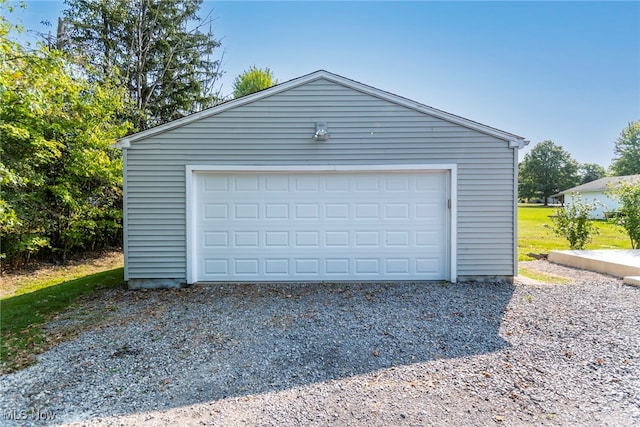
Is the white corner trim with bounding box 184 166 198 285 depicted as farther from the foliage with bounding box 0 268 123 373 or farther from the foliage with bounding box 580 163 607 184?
the foliage with bounding box 580 163 607 184

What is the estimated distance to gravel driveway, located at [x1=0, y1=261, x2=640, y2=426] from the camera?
2.28m

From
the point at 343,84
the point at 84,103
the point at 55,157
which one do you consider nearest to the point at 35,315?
the point at 55,157

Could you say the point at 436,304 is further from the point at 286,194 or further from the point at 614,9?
the point at 614,9

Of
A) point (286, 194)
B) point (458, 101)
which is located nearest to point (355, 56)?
point (458, 101)

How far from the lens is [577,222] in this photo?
9016 millimetres

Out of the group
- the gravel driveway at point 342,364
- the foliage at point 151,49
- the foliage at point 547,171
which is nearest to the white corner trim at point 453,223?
the gravel driveway at point 342,364

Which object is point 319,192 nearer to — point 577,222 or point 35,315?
point 35,315

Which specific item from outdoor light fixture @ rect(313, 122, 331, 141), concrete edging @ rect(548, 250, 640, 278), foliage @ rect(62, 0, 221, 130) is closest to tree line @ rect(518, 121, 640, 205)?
concrete edging @ rect(548, 250, 640, 278)

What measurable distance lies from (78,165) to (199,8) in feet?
34.5

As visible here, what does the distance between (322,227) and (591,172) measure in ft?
227

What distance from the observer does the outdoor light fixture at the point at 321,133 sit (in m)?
5.58

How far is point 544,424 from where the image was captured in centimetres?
214

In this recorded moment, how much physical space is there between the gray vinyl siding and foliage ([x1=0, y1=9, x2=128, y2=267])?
2.33 meters

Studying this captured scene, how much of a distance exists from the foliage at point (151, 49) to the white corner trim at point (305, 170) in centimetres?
807
